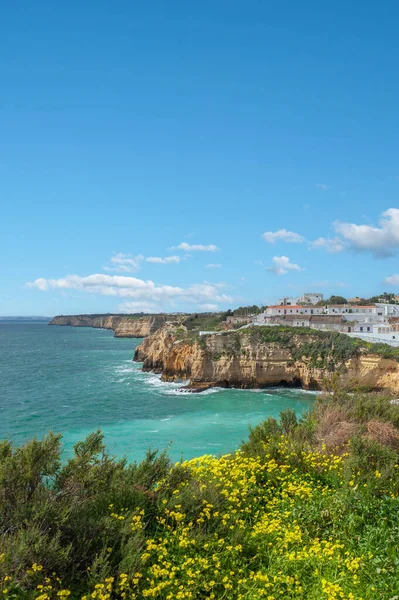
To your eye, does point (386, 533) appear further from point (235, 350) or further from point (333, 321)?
point (333, 321)

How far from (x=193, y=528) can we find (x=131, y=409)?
2436 cm

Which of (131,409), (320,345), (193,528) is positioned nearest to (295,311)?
(320,345)

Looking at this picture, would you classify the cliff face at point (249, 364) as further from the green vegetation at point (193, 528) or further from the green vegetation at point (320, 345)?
the green vegetation at point (193, 528)

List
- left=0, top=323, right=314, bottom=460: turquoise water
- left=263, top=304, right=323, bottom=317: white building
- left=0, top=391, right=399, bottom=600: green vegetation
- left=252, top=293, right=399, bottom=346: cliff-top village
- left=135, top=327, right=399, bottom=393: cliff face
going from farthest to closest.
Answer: left=263, top=304, right=323, bottom=317: white building < left=252, top=293, right=399, bottom=346: cliff-top village < left=135, top=327, right=399, bottom=393: cliff face < left=0, top=323, right=314, bottom=460: turquoise water < left=0, top=391, right=399, bottom=600: green vegetation

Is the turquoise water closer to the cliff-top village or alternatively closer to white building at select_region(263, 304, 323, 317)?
the cliff-top village

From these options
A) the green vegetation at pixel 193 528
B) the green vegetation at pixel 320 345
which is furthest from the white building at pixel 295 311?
the green vegetation at pixel 193 528

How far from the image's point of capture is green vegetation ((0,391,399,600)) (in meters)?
4.93

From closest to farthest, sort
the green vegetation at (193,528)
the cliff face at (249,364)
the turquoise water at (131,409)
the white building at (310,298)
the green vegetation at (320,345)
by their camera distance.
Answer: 1. the green vegetation at (193,528)
2. the turquoise water at (131,409)
3. the green vegetation at (320,345)
4. the cliff face at (249,364)
5. the white building at (310,298)

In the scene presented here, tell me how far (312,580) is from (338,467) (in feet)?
11.7

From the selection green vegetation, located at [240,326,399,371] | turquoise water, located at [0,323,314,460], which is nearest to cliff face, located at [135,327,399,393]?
green vegetation, located at [240,326,399,371]

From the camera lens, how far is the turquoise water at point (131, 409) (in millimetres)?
21859

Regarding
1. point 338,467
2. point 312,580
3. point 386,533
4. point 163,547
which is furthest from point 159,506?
point 338,467

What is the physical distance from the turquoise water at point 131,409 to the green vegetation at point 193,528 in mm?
7180

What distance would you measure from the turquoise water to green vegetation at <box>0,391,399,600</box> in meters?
7.18
